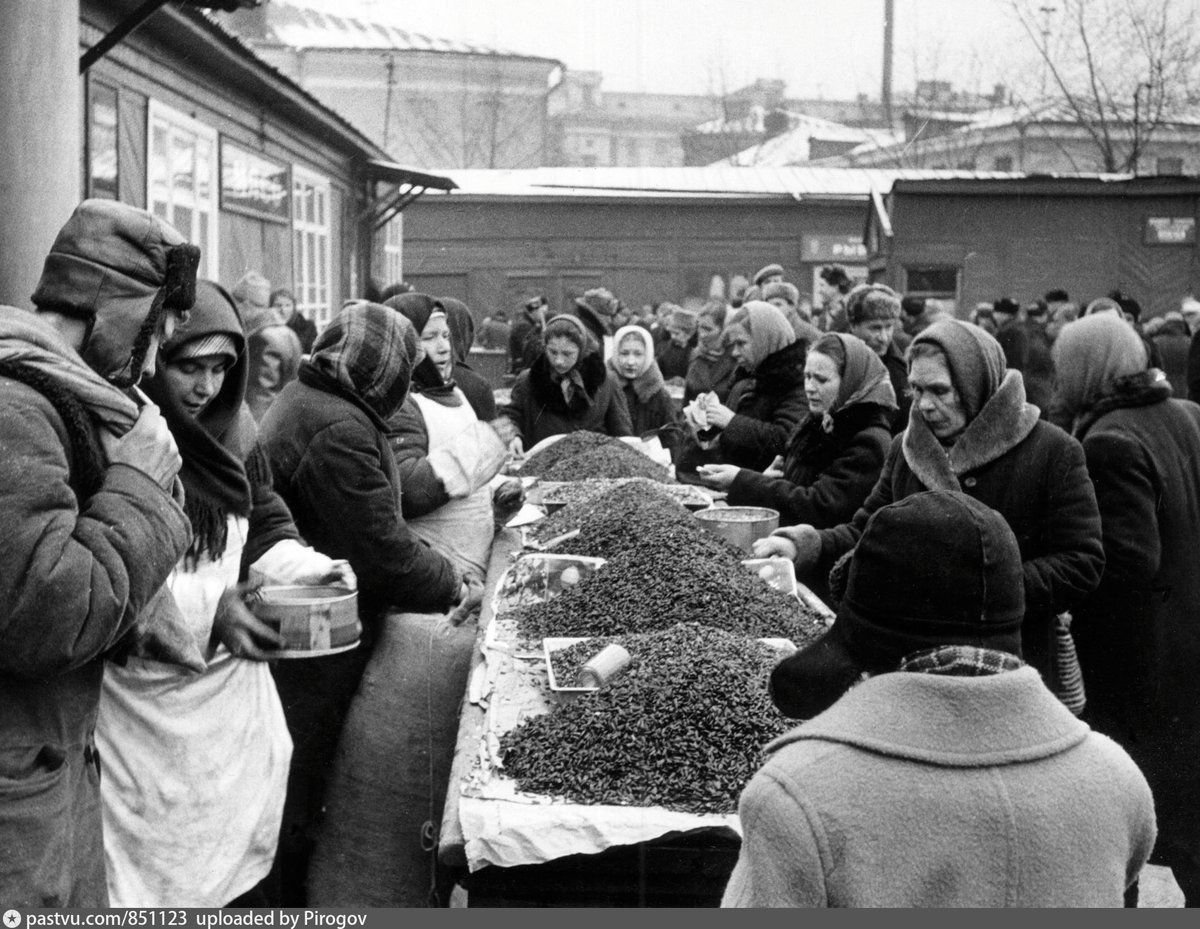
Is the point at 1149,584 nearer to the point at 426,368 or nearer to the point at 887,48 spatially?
the point at 426,368

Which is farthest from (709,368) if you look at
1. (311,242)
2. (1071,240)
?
(1071,240)

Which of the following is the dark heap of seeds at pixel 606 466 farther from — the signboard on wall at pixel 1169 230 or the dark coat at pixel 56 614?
the signboard on wall at pixel 1169 230

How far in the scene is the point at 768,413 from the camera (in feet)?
20.3

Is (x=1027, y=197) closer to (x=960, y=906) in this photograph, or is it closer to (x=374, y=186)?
(x=374, y=186)

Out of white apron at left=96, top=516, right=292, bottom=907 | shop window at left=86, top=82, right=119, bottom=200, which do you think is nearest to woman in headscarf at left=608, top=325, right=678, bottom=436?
shop window at left=86, top=82, right=119, bottom=200

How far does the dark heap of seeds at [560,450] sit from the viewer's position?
6.60 meters

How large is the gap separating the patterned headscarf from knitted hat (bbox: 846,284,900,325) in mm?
3376

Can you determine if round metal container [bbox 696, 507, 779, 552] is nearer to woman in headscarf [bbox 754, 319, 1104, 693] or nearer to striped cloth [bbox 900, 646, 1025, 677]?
woman in headscarf [bbox 754, 319, 1104, 693]

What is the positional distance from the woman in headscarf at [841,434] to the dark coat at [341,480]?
5.37 feet

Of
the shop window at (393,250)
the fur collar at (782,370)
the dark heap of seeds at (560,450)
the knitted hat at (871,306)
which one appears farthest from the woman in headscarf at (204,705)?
the shop window at (393,250)

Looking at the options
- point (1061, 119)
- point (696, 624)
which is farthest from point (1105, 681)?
point (1061, 119)

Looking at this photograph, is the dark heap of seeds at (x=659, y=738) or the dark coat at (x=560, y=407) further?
the dark coat at (x=560, y=407)

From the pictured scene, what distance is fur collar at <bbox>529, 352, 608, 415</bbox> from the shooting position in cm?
745

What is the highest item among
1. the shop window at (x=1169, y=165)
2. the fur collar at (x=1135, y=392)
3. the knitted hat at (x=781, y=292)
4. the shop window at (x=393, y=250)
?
the shop window at (x=1169, y=165)
